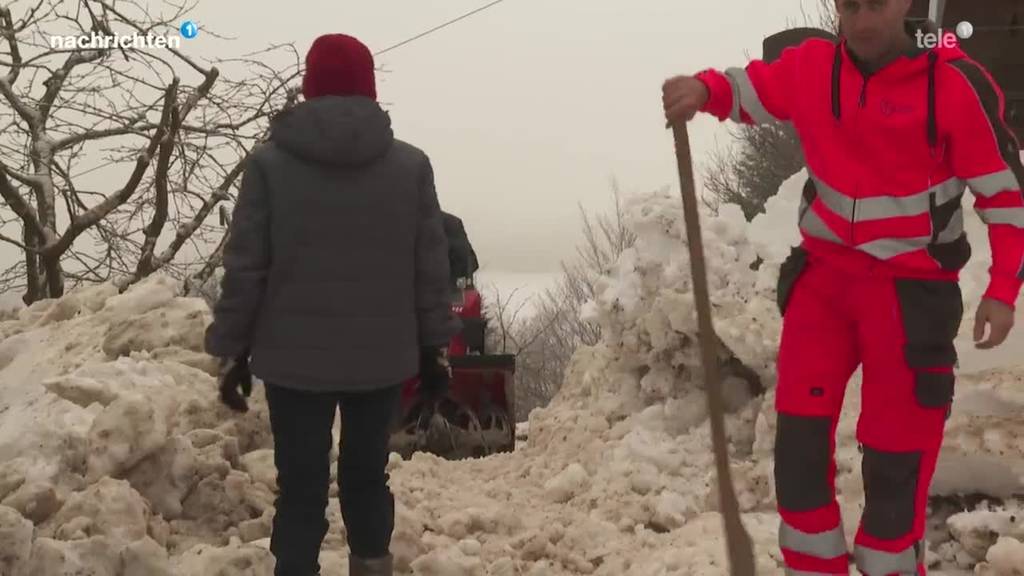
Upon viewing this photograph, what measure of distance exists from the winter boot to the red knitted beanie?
1.31 meters

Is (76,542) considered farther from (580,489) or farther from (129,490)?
(580,489)

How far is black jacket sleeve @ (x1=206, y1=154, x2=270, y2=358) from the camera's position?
7.75 feet

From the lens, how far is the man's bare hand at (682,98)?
2.37m

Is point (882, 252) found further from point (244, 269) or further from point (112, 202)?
point (112, 202)

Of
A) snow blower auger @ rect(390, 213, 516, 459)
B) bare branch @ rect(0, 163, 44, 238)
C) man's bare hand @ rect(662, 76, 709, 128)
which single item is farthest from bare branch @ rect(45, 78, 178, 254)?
man's bare hand @ rect(662, 76, 709, 128)

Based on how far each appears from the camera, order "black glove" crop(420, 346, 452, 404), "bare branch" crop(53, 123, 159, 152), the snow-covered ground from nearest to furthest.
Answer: "black glove" crop(420, 346, 452, 404)
the snow-covered ground
"bare branch" crop(53, 123, 159, 152)

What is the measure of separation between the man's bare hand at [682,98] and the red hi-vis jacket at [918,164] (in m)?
0.29

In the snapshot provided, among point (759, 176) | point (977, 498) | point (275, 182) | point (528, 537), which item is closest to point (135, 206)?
point (528, 537)

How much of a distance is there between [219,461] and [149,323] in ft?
4.14

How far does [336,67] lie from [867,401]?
1619 mm

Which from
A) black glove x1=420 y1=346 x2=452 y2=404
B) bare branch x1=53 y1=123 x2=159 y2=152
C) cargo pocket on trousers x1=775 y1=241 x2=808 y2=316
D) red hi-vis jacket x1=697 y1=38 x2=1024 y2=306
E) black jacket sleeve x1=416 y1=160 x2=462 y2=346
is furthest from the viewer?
bare branch x1=53 y1=123 x2=159 y2=152

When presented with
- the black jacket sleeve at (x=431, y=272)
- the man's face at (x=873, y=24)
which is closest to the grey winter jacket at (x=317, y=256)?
the black jacket sleeve at (x=431, y=272)

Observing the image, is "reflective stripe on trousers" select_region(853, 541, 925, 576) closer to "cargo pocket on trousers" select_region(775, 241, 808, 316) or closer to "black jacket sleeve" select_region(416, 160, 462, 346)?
"cargo pocket on trousers" select_region(775, 241, 808, 316)

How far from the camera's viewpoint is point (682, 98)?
238 cm
